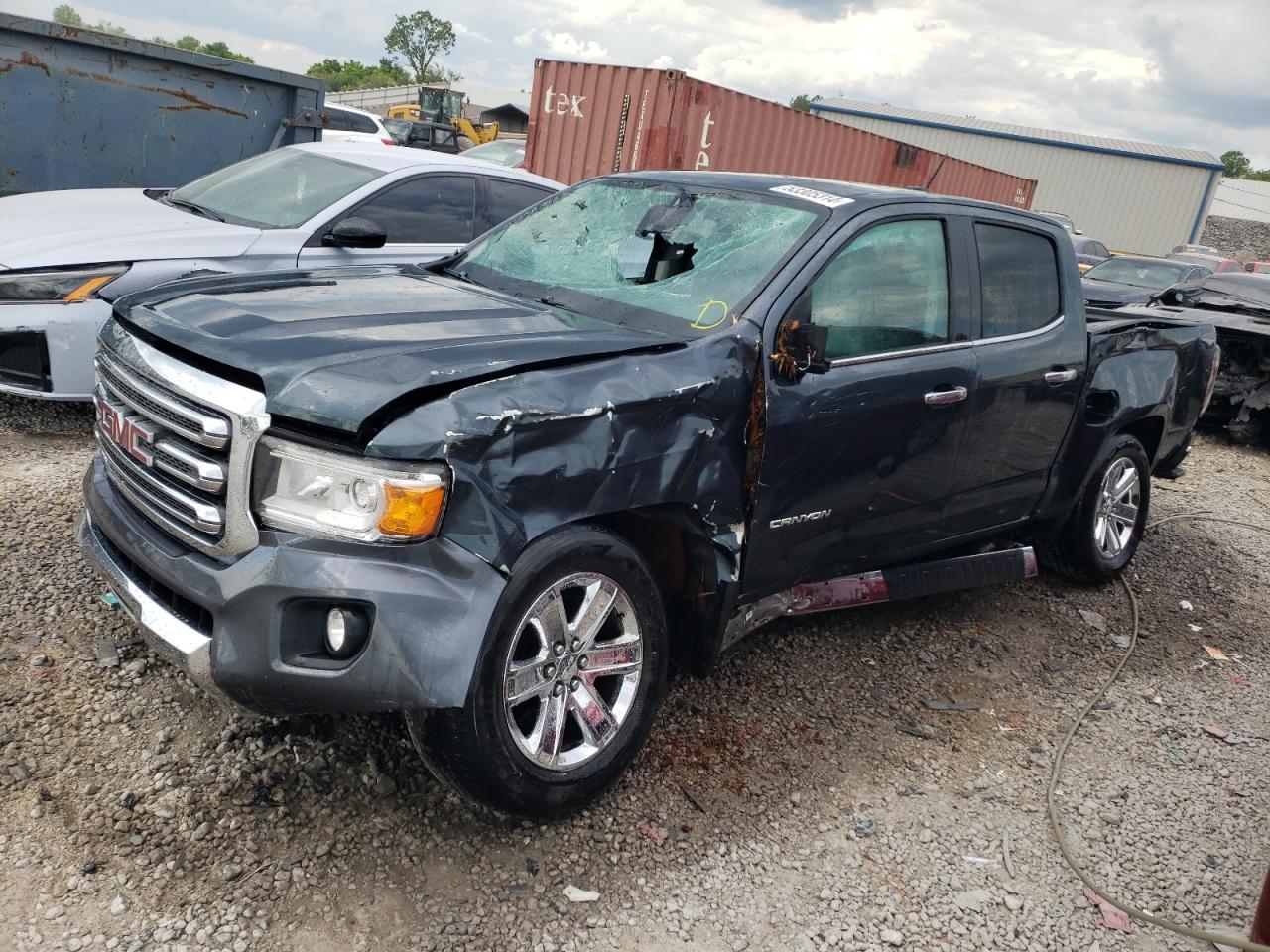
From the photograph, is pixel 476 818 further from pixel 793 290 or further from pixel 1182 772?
pixel 1182 772

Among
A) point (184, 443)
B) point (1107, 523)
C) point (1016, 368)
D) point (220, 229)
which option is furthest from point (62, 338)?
point (1107, 523)

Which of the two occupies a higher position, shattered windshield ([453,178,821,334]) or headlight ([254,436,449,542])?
shattered windshield ([453,178,821,334])

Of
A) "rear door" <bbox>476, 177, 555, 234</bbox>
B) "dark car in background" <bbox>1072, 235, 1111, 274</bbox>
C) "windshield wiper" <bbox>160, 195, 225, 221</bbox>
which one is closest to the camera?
"windshield wiper" <bbox>160, 195, 225, 221</bbox>

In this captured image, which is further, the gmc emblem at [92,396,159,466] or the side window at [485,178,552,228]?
the side window at [485,178,552,228]

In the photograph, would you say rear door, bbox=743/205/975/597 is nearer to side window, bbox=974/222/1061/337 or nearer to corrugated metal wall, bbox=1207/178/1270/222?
side window, bbox=974/222/1061/337

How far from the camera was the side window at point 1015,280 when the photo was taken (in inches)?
156

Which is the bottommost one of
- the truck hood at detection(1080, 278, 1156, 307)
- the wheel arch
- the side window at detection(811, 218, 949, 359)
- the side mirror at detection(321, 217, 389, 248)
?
the wheel arch

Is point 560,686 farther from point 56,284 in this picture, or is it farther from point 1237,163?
point 1237,163

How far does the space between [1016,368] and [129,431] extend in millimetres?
3125

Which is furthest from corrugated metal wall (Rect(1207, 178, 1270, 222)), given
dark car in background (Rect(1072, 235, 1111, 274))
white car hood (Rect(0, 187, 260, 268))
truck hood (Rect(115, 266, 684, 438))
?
truck hood (Rect(115, 266, 684, 438))

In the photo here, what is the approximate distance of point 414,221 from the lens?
595cm

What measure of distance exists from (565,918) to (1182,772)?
2430mm

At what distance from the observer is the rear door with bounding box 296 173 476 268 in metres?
5.59

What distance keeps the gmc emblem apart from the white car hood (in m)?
2.37
